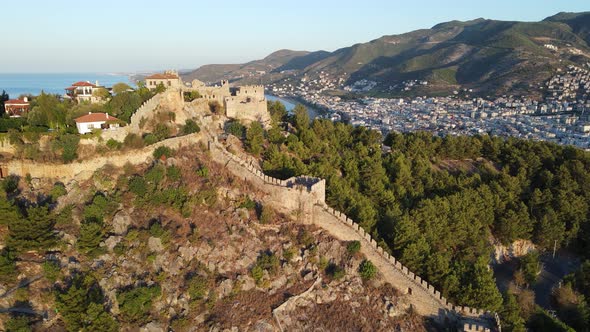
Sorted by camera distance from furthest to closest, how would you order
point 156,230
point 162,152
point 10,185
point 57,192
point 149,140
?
point 149,140 → point 162,152 → point 57,192 → point 10,185 → point 156,230

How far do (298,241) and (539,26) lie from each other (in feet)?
596

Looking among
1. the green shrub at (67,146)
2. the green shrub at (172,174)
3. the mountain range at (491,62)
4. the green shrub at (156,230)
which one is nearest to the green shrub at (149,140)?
the green shrub at (172,174)

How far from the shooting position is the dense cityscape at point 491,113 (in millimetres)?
76062

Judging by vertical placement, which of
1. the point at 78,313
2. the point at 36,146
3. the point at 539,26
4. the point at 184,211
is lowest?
the point at 78,313

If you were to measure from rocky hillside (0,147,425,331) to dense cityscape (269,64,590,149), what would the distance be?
54097mm

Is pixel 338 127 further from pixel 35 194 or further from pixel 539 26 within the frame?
pixel 539 26

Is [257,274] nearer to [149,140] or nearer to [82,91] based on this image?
[149,140]

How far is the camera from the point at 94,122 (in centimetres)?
2692

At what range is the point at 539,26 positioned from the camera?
165m

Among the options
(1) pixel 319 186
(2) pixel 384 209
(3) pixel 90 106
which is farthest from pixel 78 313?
(2) pixel 384 209

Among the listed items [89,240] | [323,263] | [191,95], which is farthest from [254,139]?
[89,240]

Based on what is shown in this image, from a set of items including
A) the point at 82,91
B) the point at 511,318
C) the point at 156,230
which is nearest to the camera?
the point at 511,318

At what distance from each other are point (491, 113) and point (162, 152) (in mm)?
86262

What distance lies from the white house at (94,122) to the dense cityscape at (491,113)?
183ft
